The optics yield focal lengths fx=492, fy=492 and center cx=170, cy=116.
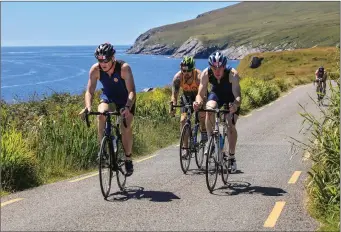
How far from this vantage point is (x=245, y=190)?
8.48 metres

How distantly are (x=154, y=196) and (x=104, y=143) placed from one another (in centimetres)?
124

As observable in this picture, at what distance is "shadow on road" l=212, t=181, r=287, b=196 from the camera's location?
27.0ft

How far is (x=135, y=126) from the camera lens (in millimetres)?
14164

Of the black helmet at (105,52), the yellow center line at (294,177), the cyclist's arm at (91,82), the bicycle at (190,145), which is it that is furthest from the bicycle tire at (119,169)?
the yellow center line at (294,177)

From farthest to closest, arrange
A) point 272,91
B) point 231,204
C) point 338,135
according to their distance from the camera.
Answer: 1. point 272,91
2. point 231,204
3. point 338,135

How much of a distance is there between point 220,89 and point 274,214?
282cm

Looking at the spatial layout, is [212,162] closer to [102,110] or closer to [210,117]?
[210,117]

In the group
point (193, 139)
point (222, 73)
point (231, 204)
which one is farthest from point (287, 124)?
point (231, 204)

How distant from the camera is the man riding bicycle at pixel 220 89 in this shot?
27.9ft

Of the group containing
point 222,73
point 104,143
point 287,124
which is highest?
point 222,73

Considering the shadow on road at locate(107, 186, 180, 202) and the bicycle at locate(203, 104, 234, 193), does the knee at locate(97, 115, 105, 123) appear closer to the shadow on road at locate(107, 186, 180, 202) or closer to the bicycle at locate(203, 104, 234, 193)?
the shadow on road at locate(107, 186, 180, 202)

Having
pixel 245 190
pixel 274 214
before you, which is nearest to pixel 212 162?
pixel 245 190

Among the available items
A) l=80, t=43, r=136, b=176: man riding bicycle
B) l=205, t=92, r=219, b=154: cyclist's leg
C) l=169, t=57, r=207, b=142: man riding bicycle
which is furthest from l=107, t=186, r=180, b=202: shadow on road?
l=169, t=57, r=207, b=142: man riding bicycle

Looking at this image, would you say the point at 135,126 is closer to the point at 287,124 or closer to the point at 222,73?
the point at 222,73
